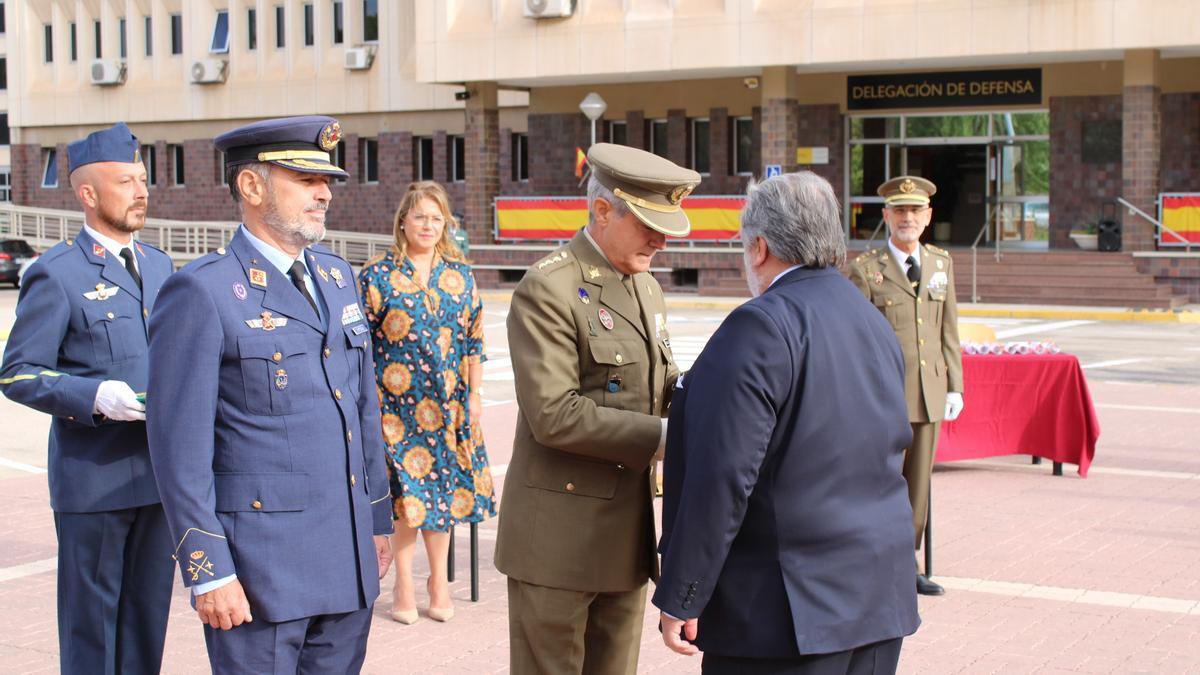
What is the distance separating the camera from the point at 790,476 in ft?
12.2

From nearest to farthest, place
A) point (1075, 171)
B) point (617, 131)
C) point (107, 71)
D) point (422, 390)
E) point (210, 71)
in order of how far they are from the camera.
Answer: point (422, 390), point (1075, 171), point (617, 131), point (210, 71), point (107, 71)

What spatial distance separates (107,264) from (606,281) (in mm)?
1835

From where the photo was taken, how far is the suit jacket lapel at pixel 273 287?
4082 mm

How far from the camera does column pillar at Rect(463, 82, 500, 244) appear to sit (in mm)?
37406

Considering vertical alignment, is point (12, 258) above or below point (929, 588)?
above

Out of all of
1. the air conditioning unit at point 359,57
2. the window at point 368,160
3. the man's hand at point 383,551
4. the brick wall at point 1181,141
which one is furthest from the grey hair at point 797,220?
the window at point 368,160

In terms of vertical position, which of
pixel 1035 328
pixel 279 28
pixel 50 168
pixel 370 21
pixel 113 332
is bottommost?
pixel 1035 328

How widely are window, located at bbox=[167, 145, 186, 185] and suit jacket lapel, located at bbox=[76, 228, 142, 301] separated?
45.3m

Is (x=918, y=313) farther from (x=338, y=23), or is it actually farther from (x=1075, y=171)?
(x=338, y=23)

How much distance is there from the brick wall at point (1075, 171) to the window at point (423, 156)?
57.9 ft

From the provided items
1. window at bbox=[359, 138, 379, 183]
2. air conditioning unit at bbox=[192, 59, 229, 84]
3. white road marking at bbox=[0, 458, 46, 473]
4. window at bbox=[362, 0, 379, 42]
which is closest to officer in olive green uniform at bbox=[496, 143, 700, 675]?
white road marking at bbox=[0, 458, 46, 473]

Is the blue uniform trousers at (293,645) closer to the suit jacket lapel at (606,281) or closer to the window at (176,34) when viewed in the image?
the suit jacket lapel at (606,281)

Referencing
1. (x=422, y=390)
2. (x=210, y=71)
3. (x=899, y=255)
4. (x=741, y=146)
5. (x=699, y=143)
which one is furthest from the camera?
(x=210, y=71)

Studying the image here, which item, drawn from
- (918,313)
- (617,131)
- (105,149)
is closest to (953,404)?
(918,313)
